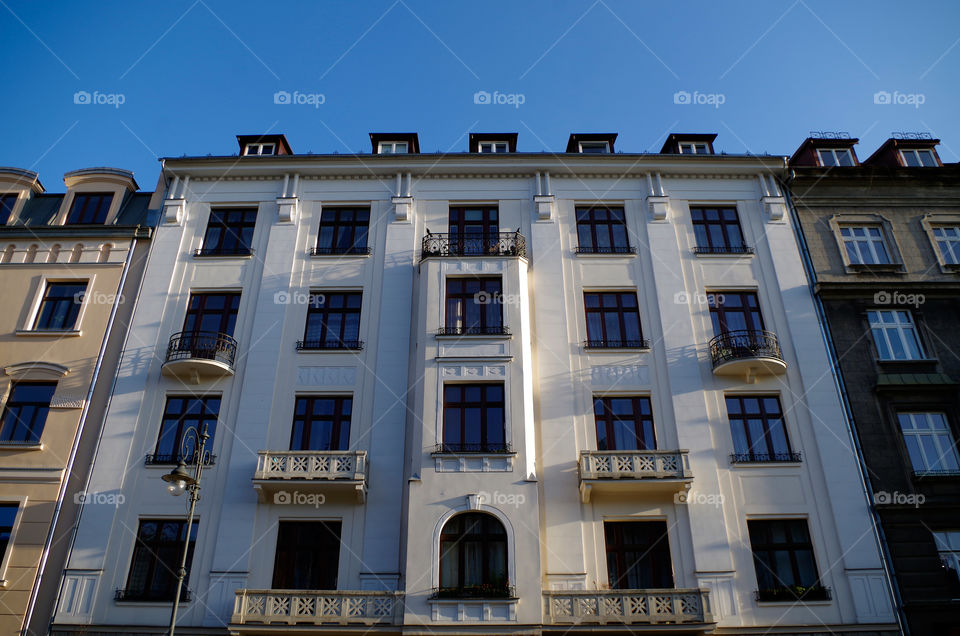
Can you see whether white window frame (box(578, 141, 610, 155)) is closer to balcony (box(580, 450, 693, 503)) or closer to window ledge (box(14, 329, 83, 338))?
balcony (box(580, 450, 693, 503))

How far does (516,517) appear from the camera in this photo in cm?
1905

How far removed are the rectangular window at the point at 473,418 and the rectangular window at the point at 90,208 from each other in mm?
15288

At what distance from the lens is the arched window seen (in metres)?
18.2

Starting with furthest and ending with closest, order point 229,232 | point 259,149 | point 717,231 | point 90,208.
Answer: point 259,149 < point 90,208 < point 229,232 < point 717,231

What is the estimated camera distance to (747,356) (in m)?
21.5

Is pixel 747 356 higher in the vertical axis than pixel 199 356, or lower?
lower

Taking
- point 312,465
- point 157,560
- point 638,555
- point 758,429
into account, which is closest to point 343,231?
point 312,465

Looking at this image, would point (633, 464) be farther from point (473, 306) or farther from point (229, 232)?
point (229, 232)

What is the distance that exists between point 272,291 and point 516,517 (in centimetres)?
1143

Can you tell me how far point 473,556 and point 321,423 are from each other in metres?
6.38

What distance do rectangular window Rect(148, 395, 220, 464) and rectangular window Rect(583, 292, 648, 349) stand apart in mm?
12264

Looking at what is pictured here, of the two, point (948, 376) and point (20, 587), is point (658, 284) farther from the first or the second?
point (20, 587)

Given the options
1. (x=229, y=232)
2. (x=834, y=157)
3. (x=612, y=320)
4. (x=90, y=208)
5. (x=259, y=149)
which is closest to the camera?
(x=612, y=320)

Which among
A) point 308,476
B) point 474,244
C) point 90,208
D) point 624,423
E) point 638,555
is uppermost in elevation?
point 90,208
